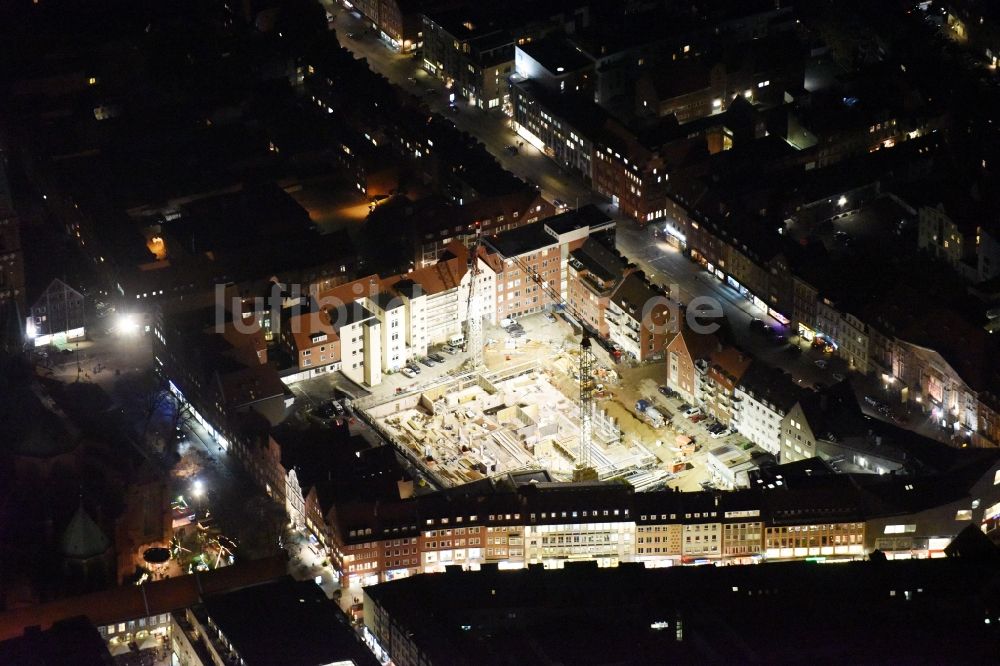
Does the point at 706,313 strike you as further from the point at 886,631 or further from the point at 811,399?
the point at 886,631

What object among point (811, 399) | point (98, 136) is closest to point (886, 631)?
point (811, 399)

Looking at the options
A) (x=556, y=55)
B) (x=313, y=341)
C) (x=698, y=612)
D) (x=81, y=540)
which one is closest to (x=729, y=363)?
(x=698, y=612)

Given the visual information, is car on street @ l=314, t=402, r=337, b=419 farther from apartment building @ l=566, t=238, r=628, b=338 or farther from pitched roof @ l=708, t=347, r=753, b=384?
pitched roof @ l=708, t=347, r=753, b=384

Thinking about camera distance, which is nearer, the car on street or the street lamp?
the street lamp

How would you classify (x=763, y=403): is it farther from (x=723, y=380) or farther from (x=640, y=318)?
(x=640, y=318)

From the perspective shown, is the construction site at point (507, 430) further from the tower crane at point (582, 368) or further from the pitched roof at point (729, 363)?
the pitched roof at point (729, 363)

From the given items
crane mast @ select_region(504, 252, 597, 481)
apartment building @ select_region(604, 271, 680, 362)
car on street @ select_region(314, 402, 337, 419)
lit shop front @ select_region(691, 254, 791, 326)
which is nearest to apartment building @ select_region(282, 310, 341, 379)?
car on street @ select_region(314, 402, 337, 419)

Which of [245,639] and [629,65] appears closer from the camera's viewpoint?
[245,639]
